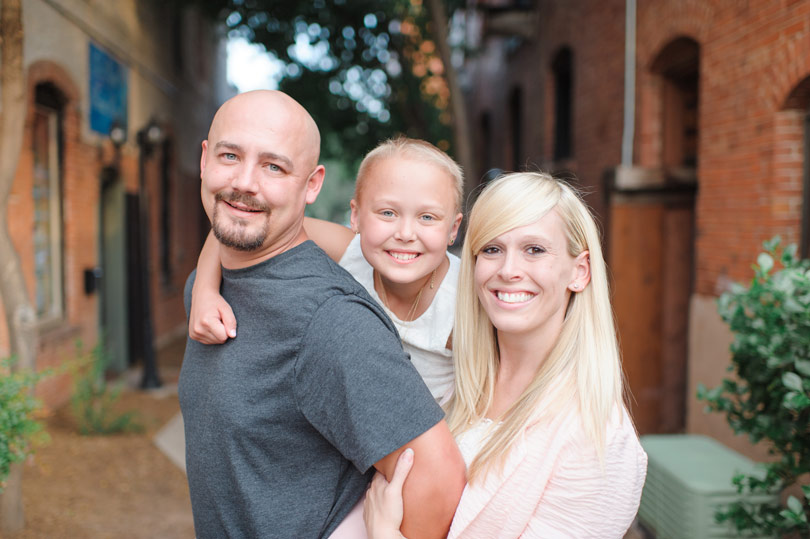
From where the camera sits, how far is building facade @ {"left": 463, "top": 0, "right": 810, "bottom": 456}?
512 centimetres

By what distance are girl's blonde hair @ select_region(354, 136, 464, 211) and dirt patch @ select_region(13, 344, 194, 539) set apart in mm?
3244

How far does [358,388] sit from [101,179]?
9.52 meters

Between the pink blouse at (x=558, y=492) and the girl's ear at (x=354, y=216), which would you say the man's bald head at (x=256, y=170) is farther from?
the pink blouse at (x=558, y=492)

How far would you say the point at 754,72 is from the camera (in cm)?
538

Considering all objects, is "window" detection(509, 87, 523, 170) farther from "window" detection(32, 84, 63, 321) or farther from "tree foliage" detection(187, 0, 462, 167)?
"window" detection(32, 84, 63, 321)

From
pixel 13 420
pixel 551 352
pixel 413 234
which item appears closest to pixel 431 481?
pixel 551 352

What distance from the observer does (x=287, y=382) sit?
1.62 metres

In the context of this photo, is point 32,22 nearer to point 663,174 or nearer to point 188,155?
point 663,174

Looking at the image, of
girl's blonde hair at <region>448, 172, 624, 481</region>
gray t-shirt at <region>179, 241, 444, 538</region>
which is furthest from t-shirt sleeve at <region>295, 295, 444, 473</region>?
girl's blonde hair at <region>448, 172, 624, 481</region>

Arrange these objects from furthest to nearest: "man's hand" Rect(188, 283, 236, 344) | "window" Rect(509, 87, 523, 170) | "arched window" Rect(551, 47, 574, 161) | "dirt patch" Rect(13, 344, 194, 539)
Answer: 1. "window" Rect(509, 87, 523, 170)
2. "arched window" Rect(551, 47, 574, 161)
3. "dirt patch" Rect(13, 344, 194, 539)
4. "man's hand" Rect(188, 283, 236, 344)

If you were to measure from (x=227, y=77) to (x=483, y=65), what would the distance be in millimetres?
7550

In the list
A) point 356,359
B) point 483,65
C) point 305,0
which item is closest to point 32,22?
point 305,0

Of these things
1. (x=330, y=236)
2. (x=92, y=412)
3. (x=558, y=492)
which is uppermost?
(x=330, y=236)

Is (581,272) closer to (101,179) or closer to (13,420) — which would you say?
(13,420)
